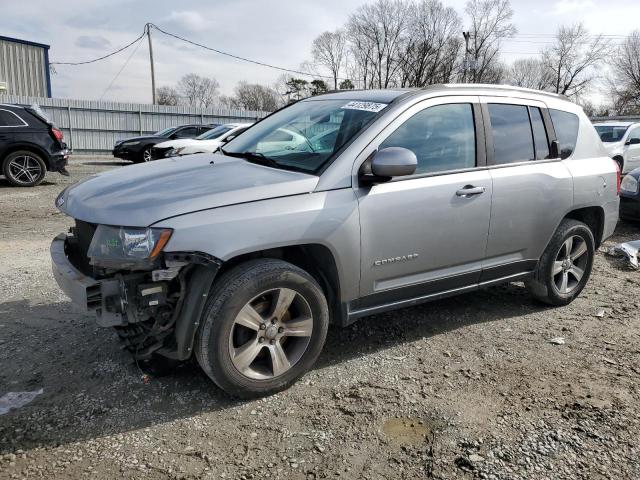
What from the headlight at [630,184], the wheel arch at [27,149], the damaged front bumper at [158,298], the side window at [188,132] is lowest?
the damaged front bumper at [158,298]

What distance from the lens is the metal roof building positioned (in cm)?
3075

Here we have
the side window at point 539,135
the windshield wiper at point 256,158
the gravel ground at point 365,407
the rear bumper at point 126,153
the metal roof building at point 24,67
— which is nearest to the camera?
the gravel ground at point 365,407

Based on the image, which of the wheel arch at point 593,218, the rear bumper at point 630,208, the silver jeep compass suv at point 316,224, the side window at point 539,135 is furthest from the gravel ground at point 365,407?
the rear bumper at point 630,208

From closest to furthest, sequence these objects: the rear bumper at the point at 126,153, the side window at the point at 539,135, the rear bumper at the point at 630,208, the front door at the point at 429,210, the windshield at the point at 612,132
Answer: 1. the front door at the point at 429,210
2. the side window at the point at 539,135
3. the rear bumper at the point at 630,208
4. the windshield at the point at 612,132
5. the rear bumper at the point at 126,153

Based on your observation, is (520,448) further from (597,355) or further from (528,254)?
(528,254)

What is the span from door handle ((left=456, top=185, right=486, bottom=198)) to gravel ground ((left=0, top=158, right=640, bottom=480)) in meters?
1.12

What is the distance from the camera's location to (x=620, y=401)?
10.4ft

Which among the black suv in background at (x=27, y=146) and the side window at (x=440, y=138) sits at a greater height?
the black suv in background at (x=27, y=146)

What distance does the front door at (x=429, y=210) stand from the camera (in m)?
3.32

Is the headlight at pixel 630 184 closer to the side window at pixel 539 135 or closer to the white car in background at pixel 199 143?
the side window at pixel 539 135

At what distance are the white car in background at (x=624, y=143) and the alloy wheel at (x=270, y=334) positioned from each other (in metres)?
12.6

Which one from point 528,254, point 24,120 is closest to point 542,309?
point 528,254

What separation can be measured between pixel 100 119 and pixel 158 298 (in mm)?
24649

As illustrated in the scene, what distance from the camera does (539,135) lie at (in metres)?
4.30
